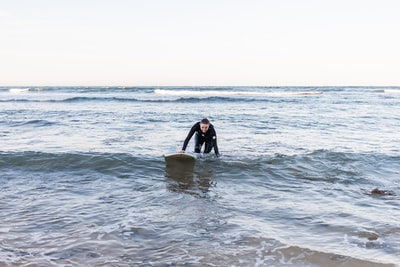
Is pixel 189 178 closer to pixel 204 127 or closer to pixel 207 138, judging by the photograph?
pixel 204 127

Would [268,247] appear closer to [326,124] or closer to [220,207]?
[220,207]

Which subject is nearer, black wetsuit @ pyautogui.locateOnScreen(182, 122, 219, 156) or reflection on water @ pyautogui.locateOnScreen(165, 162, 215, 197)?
reflection on water @ pyautogui.locateOnScreen(165, 162, 215, 197)

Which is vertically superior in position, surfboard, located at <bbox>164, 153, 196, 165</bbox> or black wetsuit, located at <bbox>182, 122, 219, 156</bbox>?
black wetsuit, located at <bbox>182, 122, 219, 156</bbox>

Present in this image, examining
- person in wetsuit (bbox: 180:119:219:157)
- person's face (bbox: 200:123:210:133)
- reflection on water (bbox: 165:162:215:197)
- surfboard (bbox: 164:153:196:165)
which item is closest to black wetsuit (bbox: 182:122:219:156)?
person in wetsuit (bbox: 180:119:219:157)

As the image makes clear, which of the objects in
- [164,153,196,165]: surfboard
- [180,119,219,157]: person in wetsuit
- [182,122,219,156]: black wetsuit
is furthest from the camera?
[182,122,219,156]: black wetsuit

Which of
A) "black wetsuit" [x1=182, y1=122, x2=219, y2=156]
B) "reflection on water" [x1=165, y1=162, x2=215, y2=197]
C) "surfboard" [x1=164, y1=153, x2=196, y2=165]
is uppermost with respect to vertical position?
"black wetsuit" [x1=182, y1=122, x2=219, y2=156]

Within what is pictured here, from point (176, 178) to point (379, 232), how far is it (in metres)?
4.74

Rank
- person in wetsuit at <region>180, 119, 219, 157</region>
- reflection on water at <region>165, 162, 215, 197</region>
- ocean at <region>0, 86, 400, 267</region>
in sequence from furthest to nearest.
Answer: person in wetsuit at <region>180, 119, 219, 157</region>
reflection on water at <region>165, 162, 215, 197</region>
ocean at <region>0, 86, 400, 267</region>

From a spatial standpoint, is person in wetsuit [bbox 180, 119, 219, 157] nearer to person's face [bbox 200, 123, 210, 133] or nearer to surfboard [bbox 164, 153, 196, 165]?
person's face [bbox 200, 123, 210, 133]

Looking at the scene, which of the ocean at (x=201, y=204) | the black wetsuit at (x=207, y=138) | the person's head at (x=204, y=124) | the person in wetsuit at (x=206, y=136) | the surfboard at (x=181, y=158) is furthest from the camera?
the black wetsuit at (x=207, y=138)

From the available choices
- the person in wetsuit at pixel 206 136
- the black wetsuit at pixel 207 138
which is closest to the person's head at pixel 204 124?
the person in wetsuit at pixel 206 136

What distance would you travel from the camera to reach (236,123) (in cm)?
2106

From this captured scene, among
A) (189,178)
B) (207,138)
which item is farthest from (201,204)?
(207,138)

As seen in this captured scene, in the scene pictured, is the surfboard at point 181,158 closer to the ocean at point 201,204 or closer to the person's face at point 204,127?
the ocean at point 201,204
